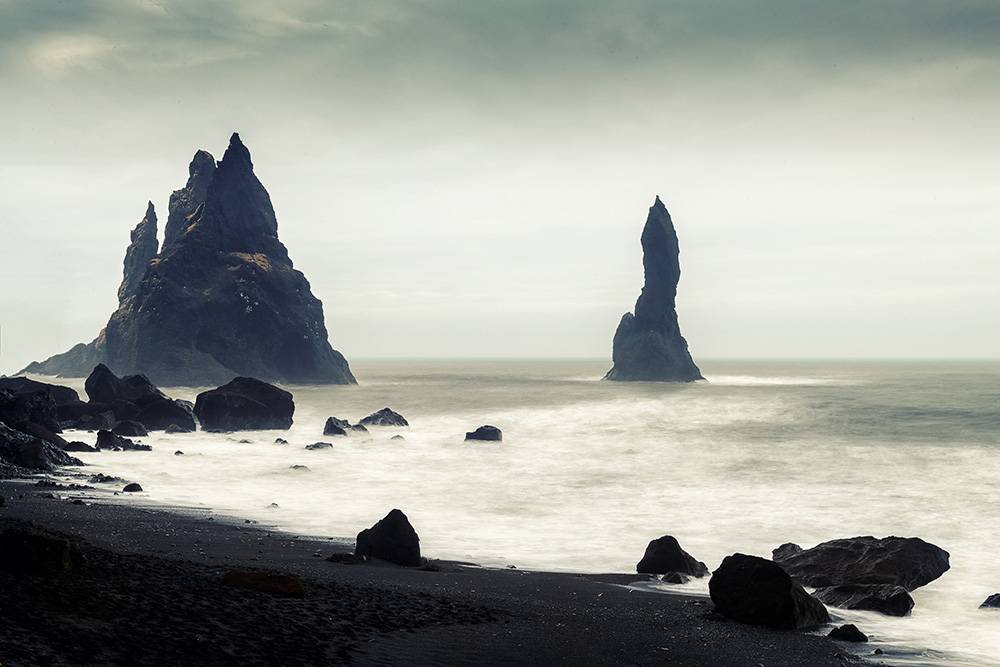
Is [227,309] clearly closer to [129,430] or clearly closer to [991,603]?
[129,430]

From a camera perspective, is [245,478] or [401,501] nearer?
[401,501]

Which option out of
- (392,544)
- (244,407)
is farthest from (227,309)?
(392,544)

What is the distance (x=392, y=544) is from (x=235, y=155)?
171 metres

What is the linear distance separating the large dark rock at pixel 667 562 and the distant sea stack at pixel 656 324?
558ft

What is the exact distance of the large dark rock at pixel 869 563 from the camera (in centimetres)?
2022

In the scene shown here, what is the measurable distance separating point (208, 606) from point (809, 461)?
45.1m

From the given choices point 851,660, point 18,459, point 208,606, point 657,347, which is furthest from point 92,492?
point 657,347

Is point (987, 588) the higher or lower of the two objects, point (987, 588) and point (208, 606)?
the lower

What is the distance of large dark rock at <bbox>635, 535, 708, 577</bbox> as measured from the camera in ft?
69.2

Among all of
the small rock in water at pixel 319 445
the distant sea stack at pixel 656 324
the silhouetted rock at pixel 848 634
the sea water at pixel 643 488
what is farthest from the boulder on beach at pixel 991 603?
the distant sea stack at pixel 656 324

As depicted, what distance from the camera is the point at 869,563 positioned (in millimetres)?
20656

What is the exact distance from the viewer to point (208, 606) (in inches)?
515

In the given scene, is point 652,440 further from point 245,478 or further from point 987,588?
point 987,588

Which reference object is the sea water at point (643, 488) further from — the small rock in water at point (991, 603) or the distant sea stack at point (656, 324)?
the distant sea stack at point (656, 324)
